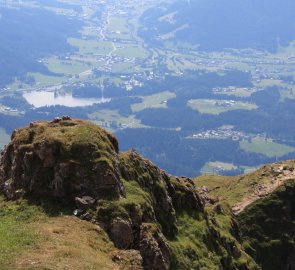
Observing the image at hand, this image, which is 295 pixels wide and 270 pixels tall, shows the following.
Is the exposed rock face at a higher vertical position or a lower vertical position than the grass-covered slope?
higher

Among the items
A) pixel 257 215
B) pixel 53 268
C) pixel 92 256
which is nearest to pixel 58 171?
pixel 92 256

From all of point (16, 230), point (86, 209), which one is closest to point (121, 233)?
point (86, 209)

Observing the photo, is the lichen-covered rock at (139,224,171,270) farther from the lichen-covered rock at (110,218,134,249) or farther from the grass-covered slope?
the grass-covered slope

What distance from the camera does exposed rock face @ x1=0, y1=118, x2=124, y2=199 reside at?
129ft

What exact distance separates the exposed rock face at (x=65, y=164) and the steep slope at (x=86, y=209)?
7 centimetres

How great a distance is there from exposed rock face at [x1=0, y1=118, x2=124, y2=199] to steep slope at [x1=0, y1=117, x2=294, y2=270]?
2.7 inches

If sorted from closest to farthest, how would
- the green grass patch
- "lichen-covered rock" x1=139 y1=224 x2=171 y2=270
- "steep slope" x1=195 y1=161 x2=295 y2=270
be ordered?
the green grass patch, "lichen-covered rock" x1=139 y1=224 x2=171 y2=270, "steep slope" x1=195 y1=161 x2=295 y2=270

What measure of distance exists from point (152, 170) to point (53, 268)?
2194 cm

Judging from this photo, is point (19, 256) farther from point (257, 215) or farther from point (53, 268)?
point (257, 215)

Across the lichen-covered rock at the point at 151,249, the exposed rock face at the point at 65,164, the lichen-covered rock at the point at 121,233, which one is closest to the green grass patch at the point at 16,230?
the exposed rock face at the point at 65,164

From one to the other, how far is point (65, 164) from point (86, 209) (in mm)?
3690

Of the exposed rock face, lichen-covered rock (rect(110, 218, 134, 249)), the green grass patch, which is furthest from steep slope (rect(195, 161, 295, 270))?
the green grass patch

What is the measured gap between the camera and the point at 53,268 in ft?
94.4

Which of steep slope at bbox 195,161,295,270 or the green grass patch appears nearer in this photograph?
the green grass patch
